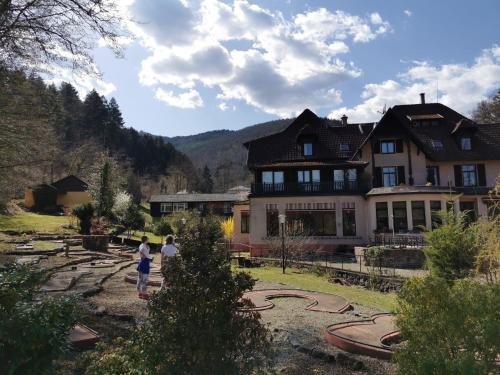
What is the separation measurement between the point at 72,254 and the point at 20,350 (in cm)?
1846

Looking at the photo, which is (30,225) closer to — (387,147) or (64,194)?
(64,194)

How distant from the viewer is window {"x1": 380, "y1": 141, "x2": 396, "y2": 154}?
32.6 meters

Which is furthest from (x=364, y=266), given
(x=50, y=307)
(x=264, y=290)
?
(x=50, y=307)

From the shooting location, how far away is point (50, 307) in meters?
3.76

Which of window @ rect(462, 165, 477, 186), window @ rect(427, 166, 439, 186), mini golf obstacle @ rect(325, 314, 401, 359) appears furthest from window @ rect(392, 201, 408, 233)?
mini golf obstacle @ rect(325, 314, 401, 359)

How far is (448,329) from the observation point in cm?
482

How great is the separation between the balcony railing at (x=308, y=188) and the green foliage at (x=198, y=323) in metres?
27.1

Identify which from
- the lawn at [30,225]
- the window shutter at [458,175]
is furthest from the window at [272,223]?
the lawn at [30,225]

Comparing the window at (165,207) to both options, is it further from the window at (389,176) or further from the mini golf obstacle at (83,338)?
the mini golf obstacle at (83,338)

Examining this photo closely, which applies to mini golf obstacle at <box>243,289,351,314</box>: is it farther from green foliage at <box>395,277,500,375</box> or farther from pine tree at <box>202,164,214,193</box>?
pine tree at <box>202,164,214,193</box>

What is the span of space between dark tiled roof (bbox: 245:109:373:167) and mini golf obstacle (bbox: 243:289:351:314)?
20.1 meters

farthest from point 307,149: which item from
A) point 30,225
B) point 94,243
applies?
point 30,225

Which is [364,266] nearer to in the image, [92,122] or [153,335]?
[153,335]

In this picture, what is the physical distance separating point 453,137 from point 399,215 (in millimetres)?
10234
